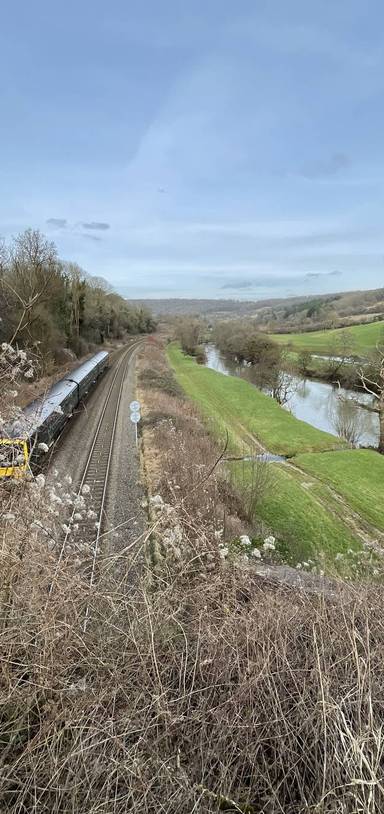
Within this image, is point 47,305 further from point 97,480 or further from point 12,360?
point 12,360

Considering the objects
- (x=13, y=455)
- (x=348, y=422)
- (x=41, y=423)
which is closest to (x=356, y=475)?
(x=348, y=422)

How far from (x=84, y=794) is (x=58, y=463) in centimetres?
1538

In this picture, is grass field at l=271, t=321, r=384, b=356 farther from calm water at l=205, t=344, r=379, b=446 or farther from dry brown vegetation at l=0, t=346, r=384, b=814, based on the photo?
dry brown vegetation at l=0, t=346, r=384, b=814

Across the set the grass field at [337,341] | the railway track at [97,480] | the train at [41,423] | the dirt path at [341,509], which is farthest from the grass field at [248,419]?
the grass field at [337,341]

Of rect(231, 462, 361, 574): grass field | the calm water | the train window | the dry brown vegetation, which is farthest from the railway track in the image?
the calm water

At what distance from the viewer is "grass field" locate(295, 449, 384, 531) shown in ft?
60.7

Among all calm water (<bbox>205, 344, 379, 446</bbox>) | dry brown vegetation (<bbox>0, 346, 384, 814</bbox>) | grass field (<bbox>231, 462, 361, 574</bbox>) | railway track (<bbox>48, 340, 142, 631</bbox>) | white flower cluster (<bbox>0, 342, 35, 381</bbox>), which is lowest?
calm water (<bbox>205, 344, 379, 446</bbox>)

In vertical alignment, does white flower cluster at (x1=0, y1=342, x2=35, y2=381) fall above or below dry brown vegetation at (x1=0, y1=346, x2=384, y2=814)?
above

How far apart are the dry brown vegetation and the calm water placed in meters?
30.4

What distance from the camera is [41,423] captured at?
6.80 metres

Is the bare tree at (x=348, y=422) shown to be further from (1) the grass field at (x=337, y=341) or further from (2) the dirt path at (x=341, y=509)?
(1) the grass field at (x=337, y=341)

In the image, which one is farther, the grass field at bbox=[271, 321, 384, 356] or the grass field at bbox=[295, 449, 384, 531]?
the grass field at bbox=[271, 321, 384, 356]

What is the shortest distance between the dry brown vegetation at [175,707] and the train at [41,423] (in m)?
1.26

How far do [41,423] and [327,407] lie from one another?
40.9m
